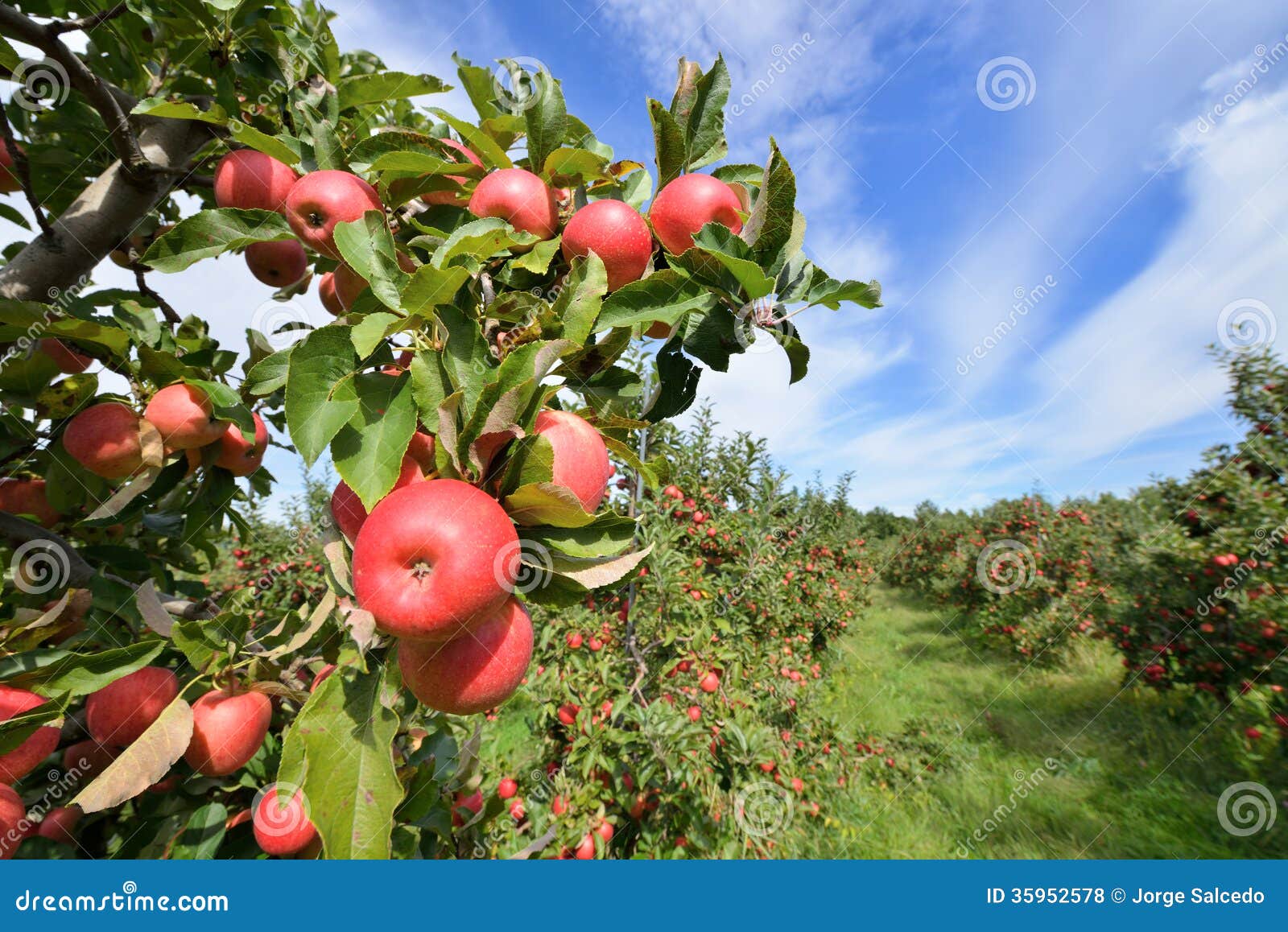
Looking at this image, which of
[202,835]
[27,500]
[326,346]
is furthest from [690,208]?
[27,500]

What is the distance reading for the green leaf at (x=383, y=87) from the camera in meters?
1.25

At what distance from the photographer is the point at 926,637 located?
35.2 ft

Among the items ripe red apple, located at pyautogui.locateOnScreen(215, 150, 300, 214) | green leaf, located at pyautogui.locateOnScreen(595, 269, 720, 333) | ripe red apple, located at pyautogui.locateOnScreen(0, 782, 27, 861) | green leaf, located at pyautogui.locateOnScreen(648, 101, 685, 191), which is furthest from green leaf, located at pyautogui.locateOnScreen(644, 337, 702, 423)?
ripe red apple, located at pyautogui.locateOnScreen(0, 782, 27, 861)

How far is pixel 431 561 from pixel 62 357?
1678 mm

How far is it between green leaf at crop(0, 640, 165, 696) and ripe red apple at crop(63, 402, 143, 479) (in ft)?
1.57

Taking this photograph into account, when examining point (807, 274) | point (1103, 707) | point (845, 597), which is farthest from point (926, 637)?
point (807, 274)

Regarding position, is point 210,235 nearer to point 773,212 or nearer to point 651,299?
point 651,299

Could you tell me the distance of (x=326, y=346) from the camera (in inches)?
29.9

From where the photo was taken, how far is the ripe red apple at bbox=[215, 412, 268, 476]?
143cm

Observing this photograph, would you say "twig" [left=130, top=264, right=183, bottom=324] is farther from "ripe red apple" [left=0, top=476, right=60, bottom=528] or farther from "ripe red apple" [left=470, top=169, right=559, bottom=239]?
"ripe red apple" [left=470, top=169, right=559, bottom=239]

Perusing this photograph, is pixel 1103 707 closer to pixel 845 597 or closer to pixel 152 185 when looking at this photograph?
pixel 845 597

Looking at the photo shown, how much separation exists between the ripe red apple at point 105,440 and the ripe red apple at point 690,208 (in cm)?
132

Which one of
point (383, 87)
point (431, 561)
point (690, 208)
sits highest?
point (383, 87)

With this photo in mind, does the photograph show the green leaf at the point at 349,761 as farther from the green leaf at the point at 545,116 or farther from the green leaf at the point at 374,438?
the green leaf at the point at 545,116
